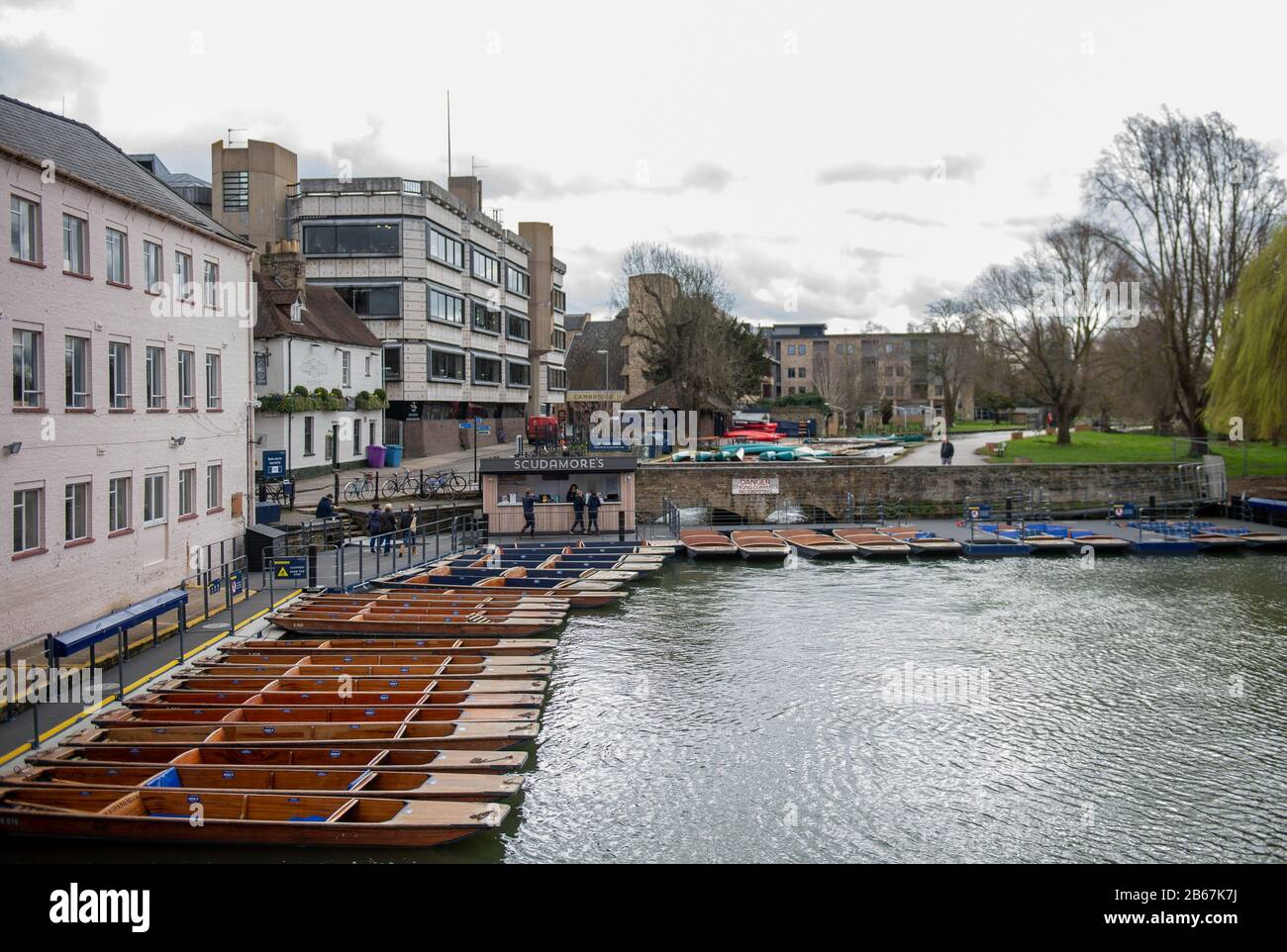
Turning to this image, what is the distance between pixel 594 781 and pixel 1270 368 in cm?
3470

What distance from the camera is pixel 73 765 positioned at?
1252 cm

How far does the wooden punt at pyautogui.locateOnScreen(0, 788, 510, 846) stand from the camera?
445 inches

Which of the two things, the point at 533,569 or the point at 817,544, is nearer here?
the point at 533,569

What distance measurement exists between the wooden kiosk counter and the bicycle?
4.73 metres

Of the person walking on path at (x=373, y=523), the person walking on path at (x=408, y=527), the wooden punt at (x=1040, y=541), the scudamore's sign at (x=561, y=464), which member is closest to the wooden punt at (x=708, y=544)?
the scudamore's sign at (x=561, y=464)

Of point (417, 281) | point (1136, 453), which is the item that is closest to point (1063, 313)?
point (1136, 453)

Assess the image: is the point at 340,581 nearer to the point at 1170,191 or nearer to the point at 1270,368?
the point at 1270,368

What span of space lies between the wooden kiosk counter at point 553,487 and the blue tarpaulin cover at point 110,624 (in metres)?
15.7

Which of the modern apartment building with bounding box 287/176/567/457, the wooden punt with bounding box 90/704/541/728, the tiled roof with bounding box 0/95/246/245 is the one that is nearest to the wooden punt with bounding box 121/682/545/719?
the wooden punt with bounding box 90/704/541/728

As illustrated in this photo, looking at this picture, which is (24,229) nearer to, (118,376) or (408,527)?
(118,376)

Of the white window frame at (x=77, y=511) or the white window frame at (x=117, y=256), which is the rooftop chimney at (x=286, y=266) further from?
the white window frame at (x=77, y=511)

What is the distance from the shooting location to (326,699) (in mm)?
15914

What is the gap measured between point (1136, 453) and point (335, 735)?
4704 cm

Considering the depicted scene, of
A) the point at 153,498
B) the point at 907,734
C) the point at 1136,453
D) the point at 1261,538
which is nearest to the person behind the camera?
the point at 907,734
